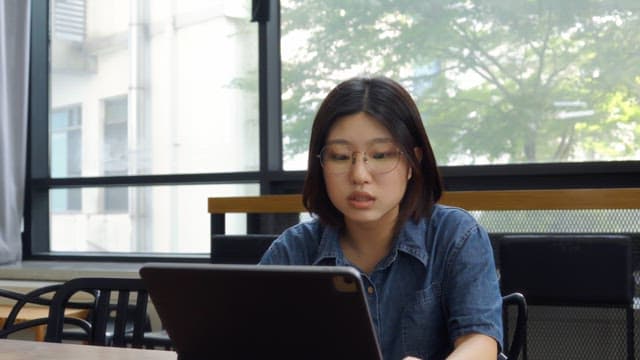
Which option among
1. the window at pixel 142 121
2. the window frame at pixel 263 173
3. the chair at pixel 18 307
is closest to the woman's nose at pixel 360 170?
the chair at pixel 18 307

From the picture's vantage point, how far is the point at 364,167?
3.89 feet

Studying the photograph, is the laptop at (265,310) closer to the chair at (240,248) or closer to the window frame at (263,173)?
the chair at (240,248)

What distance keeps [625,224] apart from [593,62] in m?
0.96

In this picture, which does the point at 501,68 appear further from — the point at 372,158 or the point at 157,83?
the point at 372,158

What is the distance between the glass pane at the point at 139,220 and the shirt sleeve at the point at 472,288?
258 cm

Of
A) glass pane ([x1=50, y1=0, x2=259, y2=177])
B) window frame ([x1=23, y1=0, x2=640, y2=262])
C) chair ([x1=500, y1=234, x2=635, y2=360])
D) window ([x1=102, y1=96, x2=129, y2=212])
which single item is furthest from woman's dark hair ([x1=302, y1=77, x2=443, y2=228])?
window ([x1=102, y1=96, x2=129, y2=212])

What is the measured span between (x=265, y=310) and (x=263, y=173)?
113 inches

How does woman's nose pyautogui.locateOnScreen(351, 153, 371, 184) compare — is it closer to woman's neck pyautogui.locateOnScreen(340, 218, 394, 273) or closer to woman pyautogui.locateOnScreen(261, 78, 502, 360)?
woman pyautogui.locateOnScreen(261, 78, 502, 360)

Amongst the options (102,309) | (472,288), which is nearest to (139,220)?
(102,309)

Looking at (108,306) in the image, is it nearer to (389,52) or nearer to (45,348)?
(45,348)

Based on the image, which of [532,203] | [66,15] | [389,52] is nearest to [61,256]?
[66,15]

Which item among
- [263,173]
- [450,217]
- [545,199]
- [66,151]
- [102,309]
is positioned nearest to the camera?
[450,217]

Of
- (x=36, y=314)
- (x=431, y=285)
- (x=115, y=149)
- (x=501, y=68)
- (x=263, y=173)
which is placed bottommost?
(x=36, y=314)

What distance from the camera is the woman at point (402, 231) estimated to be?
1.18 metres
